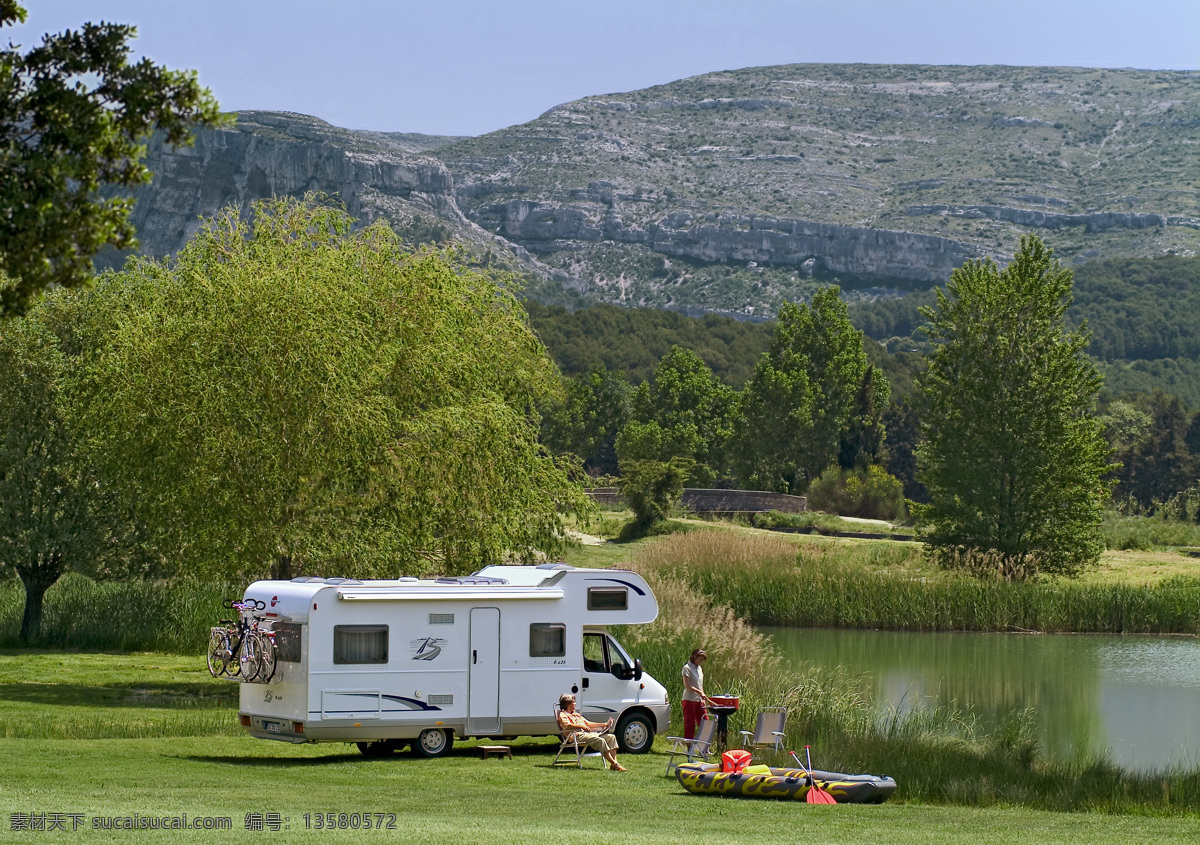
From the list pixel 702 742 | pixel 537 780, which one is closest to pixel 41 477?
pixel 537 780

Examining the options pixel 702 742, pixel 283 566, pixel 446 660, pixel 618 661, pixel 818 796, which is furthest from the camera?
pixel 283 566

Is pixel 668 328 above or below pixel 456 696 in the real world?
above

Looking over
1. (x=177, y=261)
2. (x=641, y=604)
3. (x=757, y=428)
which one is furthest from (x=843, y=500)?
(x=641, y=604)

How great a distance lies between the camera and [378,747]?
18094 millimetres

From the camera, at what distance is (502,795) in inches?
559

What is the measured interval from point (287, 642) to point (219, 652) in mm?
1075

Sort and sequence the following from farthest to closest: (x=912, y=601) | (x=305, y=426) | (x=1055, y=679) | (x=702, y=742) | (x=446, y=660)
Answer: (x=912, y=601)
(x=1055, y=679)
(x=305, y=426)
(x=446, y=660)
(x=702, y=742)

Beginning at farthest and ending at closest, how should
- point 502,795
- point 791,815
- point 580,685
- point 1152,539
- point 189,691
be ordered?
point 1152,539
point 189,691
point 580,685
point 502,795
point 791,815

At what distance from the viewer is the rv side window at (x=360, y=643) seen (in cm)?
1697

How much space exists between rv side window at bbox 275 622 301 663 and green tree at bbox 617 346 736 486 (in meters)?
72.2

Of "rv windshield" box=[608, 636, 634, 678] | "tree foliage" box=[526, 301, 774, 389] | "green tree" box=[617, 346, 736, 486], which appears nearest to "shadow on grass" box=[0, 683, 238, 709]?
"rv windshield" box=[608, 636, 634, 678]

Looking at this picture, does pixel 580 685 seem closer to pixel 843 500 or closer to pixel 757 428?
pixel 843 500

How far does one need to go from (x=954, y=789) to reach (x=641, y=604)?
5177 millimetres

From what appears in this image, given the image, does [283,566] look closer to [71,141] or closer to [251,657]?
[251,657]
